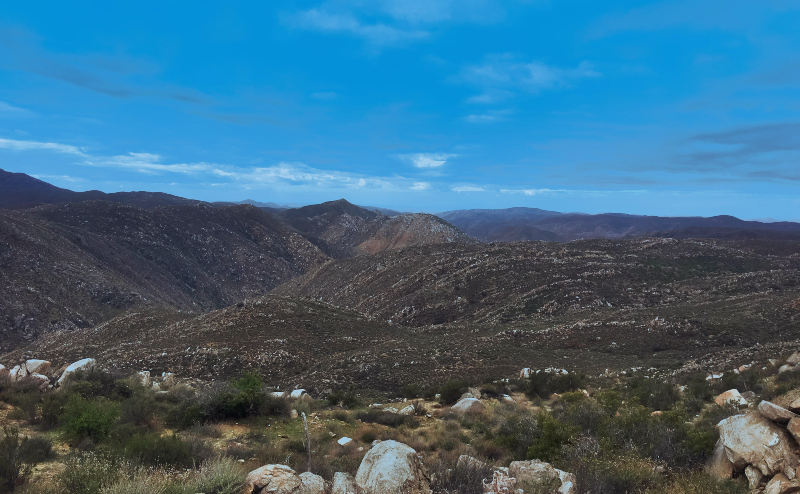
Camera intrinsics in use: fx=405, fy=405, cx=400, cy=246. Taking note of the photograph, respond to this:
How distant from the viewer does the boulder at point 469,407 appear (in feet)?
42.8

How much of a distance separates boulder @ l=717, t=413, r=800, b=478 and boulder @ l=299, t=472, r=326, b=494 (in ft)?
21.9

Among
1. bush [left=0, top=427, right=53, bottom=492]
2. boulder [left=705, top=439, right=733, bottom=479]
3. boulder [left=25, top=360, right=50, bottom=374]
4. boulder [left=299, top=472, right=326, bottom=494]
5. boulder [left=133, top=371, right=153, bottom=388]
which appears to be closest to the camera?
boulder [left=299, top=472, right=326, bottom=494]

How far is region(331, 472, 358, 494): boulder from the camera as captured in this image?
6.23 metres

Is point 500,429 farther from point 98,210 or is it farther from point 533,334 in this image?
point 98,210

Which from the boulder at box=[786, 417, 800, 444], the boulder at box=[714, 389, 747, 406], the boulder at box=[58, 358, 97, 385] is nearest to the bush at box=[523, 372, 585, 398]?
the boulder at box=[714, 389, 747, 406]

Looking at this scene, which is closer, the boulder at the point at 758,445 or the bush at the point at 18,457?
the boulder at the point at 758,445

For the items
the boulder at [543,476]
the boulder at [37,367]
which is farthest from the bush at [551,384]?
the boulder at [37,367]

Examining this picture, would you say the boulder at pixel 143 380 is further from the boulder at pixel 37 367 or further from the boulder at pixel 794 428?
the boulder at pixel 794 428

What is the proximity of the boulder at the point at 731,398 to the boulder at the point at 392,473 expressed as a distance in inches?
359

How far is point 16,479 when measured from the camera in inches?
261

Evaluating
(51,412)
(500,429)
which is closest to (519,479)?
(500,429)

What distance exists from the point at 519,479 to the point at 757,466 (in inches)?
142

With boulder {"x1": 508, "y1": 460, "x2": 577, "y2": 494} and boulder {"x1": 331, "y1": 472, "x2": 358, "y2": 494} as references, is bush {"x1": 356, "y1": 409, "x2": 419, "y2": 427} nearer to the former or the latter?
boulder {"x1": 508, "y1": 460, "x2": 577, "y2": 494}

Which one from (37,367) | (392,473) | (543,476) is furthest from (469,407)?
(37,367)
